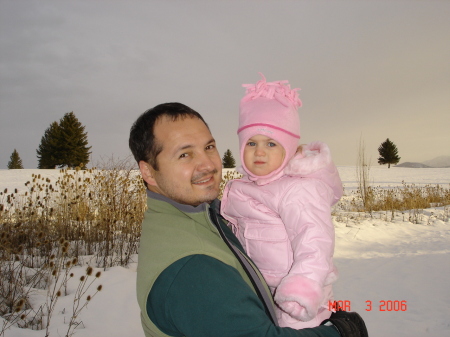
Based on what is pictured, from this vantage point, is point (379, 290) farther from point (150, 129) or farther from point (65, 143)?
point (65, 143)

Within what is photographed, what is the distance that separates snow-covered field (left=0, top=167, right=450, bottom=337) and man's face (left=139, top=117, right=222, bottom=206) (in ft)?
7.73

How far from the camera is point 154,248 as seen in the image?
48.4 inches

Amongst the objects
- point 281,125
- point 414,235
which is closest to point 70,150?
point 414,235

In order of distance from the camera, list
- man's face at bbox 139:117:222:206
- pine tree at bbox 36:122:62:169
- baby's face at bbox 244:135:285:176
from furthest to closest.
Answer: pine tree at bbox 36:122:62:169 → baby's face at bbox 244:135:285:176 → man's face at bbox 139:117:222:206

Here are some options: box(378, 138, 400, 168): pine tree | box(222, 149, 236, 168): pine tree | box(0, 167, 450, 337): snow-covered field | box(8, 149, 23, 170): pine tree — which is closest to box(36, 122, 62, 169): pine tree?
box(8, 149, 23, 170): pine tree

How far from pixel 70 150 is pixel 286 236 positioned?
4225 cm

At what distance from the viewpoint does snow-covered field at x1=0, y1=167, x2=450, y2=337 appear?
3.48 m

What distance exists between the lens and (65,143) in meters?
39.3

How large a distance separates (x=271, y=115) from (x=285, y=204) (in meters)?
0.63

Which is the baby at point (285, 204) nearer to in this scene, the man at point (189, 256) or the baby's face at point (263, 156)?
the baby's face at point (263, 156)

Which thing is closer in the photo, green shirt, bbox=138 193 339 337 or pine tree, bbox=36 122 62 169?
green shirt, bbox=138 193 339 337
